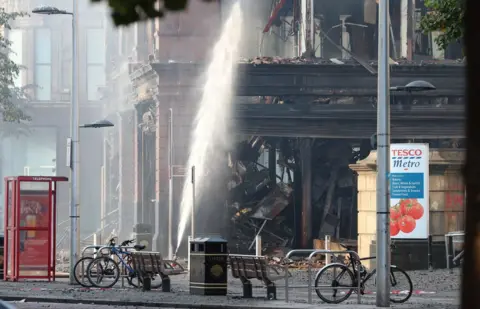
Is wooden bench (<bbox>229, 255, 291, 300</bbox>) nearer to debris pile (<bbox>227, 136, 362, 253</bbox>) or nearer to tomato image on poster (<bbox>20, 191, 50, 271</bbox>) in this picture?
tomato image on poster (<bbox>20, 191, 50, 271</bbox>)

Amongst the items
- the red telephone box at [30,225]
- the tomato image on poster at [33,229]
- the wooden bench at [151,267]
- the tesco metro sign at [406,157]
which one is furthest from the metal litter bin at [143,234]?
the wooden bench at [151,267]

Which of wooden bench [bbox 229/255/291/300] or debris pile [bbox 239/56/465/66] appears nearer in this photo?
wooden bench [bbox 229/255/291/300]

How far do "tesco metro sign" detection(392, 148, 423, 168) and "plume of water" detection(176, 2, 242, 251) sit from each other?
13.2 meters

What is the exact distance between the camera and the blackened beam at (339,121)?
127 feet

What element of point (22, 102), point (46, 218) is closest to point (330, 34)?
point (46, 218)

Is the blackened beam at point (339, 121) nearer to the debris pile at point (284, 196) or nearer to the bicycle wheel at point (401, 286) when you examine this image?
the debris pile at point (284, 196)

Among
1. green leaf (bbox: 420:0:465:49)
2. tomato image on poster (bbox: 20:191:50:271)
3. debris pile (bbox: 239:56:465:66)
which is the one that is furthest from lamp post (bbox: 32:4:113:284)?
debris pile (bbox: 239:56:465:66)

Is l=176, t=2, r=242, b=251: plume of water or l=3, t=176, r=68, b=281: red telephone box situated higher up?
l=176, t=2, r=242, b=251: plume of water

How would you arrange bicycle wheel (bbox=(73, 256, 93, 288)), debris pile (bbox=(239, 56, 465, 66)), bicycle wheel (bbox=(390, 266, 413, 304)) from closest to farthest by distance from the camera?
bicycle wheel (bbox=(390, 266, 413, 304)), bicycle wheel (bbox=(73, 256, 93, 288)), debris pile (bbox=(239, 56, 465, 66))

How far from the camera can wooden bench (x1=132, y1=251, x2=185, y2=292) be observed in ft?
76.7

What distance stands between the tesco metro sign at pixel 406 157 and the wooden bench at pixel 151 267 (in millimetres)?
5566

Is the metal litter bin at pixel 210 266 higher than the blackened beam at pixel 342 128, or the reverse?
the blackened beam at pixel 342 128

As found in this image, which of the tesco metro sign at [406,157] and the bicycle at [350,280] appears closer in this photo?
the bicycle at [350,280]

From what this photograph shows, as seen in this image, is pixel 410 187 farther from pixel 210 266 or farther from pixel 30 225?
pixel 30 225
